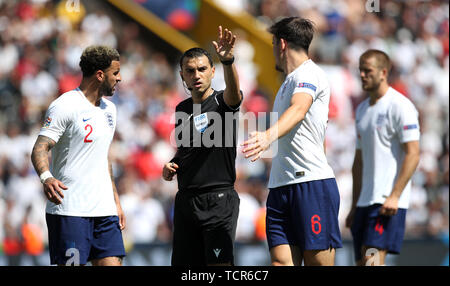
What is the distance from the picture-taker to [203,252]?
22.3 ft

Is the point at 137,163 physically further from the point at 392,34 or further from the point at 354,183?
the point at 392,34

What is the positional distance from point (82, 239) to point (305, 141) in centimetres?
202

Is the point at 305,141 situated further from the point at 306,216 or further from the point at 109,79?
the point at 109,79

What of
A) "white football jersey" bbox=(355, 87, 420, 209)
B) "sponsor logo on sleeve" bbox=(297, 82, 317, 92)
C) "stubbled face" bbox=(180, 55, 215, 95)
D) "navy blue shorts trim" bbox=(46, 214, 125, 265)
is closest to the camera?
"sponsor logo on sleeve" bbox=(297, 82, 317, 92)

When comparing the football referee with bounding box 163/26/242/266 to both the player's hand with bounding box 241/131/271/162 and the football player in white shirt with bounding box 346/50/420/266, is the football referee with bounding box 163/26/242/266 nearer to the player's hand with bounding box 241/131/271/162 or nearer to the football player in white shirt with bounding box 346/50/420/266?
the player's hand with bounding box 241/131/271/162

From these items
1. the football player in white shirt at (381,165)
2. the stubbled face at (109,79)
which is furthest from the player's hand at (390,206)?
the stubbled face at (109,79)

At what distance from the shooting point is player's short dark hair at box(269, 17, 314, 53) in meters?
6.43

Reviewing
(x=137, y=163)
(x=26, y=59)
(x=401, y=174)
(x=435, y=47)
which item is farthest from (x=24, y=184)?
(x=435, y=47)

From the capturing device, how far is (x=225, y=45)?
20.2ft

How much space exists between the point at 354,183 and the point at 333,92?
27.0 ft

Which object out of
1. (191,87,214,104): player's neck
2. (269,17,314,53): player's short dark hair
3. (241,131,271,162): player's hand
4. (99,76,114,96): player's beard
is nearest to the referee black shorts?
(191,87,214,104): player's neck

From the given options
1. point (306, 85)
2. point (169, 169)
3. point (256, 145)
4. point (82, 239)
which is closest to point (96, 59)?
point (169, 169)

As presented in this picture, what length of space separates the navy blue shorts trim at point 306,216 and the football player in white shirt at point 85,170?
143 centimetres

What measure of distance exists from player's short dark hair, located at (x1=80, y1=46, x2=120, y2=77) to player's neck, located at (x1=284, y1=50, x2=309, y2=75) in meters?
1.52
